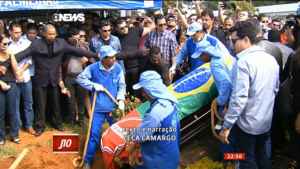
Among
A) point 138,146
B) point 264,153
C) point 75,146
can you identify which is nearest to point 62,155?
point 75,146

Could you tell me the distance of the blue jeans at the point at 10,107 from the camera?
4.90m

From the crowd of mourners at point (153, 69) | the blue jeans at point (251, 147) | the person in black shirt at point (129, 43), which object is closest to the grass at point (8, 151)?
the crowd of mourners at point (153, 69)

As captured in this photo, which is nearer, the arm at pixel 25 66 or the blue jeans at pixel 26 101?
the arm at pixel 25 66

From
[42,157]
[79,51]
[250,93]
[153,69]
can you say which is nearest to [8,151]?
[42,157]

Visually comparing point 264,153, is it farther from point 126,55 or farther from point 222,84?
point 126,55

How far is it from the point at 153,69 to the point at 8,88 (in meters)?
2.49

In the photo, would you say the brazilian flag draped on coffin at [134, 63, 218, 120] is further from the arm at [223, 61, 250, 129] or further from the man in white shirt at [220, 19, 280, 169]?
the arm at [223, 61, 250, 129]

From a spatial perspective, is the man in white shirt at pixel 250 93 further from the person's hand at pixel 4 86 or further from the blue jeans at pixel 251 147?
the person's hand at pixel 4 86

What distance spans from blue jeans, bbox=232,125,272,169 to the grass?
3725 mm

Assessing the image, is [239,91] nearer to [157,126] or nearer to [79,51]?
[157,126]

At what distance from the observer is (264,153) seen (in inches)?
122

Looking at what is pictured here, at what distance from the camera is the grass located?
15.7ft

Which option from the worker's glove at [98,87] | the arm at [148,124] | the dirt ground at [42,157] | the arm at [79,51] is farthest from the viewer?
the arm at [79,51]

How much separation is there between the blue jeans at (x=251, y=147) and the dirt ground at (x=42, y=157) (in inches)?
97.9
